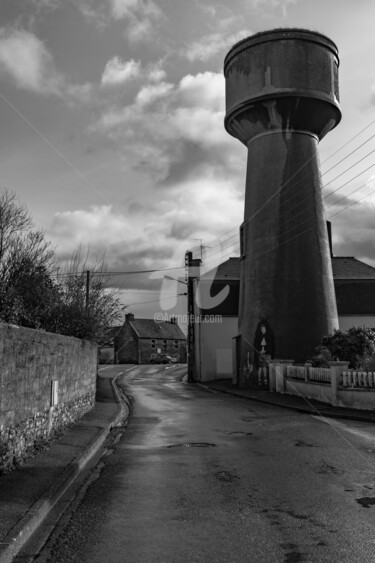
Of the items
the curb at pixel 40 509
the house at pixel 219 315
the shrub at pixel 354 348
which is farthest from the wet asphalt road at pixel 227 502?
the house at pixel 219 315

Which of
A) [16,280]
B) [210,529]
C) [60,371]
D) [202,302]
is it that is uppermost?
[202,302]

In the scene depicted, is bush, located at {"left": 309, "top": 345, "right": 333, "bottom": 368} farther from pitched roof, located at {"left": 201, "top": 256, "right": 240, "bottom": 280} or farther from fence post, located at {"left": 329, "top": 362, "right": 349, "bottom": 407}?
pitched roof, located at {"left": 201, "top": 256, "right": 240, "bottom": 280}

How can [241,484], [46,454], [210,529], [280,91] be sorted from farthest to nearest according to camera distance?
[280,91] → [46,454] → [241,484] → [210,529]

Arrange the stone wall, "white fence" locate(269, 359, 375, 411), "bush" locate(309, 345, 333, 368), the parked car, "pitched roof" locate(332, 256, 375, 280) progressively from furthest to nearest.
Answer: the parked car → "pitched roof" locate(332, 256, 375, 280) → "bush" locate(309, 345, 333, 368) → "white fence" locate(269, 359, 375, 411) → the stone wall

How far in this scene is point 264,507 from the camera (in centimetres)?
637

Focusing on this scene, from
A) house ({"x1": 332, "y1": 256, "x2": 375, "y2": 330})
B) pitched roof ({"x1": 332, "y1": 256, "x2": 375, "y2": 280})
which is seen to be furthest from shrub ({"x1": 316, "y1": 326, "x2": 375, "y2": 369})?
pitched roof ({"x1": 332, "y1": 256, "x2": 375, "y2": 280})

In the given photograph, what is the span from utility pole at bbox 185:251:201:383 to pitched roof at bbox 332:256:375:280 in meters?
10.6

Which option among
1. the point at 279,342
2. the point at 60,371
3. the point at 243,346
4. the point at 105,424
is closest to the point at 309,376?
the point at 279,342

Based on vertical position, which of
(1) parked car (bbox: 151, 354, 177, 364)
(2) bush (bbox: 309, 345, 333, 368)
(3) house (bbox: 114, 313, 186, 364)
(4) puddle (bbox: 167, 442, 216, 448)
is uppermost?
(3) house (bbox: 114, 313, 186, 364)

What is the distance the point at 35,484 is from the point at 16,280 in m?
5.45

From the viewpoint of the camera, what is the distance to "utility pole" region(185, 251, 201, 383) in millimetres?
40344

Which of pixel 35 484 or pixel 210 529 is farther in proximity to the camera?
pixel 35 484

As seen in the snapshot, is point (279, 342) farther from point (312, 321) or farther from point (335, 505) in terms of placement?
point (335, 505)

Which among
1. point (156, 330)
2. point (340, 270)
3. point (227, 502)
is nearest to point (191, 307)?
point (340, 270)
